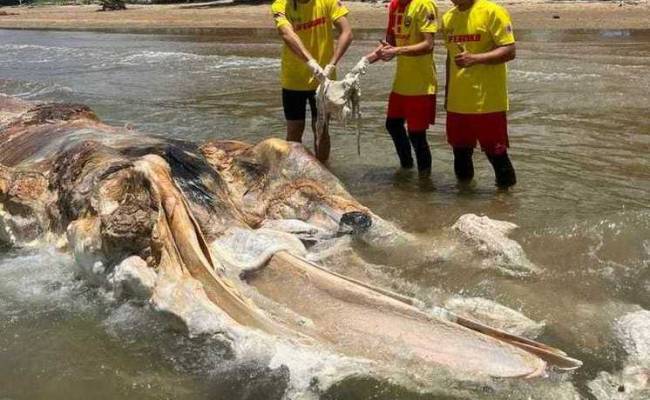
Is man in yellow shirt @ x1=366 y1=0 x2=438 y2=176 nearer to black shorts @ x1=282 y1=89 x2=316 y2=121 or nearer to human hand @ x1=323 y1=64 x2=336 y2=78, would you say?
human hand @ x1=323 y1=64 x2=336 y2=78

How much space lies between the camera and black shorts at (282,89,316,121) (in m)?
6.73

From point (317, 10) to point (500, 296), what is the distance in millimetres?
3547

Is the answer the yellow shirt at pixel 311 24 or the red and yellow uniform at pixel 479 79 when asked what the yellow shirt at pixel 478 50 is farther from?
the yellow shirt at pixel 311 24

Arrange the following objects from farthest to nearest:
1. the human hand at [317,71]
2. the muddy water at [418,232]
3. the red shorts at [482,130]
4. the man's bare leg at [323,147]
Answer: the man's bare leg at [323,147], the human hand at [317,71], the red shorts at [482,130], the muddy water at [418,232]

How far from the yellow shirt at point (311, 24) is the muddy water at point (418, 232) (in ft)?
3.74

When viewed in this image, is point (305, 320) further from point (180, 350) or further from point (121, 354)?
point (121, 354)

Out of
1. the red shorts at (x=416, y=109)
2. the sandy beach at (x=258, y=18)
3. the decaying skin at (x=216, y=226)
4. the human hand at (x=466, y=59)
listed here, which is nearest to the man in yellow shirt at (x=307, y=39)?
the red shorts at (x=416, y=109)

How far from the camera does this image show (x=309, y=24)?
642 cm

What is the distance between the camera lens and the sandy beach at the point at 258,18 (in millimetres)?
23047

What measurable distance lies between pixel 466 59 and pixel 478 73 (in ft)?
0.66

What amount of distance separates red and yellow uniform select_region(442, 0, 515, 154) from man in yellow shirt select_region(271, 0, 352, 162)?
43.4 inches

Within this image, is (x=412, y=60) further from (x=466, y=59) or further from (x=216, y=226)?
(x=216, y=226)

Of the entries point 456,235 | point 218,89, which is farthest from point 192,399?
point 218,89

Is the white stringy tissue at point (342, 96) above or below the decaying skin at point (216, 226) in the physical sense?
above
